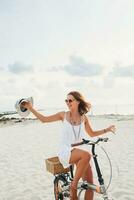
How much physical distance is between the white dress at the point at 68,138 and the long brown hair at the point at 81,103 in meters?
0.17

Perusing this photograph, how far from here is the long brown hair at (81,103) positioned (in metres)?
5.62

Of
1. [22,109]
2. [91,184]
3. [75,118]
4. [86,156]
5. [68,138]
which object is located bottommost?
[91,184]

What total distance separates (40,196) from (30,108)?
2.83 metres

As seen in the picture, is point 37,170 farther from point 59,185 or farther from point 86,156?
point 86,156

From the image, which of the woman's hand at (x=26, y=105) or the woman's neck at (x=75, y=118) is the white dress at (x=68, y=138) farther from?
the woman's hand at (x=26, y=105)

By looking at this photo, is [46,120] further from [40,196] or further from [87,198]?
[40,196]

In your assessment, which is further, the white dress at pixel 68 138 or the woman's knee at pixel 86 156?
the white dress at pixel 68 138

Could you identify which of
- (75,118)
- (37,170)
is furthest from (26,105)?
(37,170)

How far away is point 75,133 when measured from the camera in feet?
18.4

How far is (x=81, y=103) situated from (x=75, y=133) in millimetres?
414

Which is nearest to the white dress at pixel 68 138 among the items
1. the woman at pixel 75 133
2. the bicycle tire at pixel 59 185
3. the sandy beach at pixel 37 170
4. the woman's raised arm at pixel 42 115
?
the woman at pixel 75 133

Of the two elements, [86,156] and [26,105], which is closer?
[86,156]

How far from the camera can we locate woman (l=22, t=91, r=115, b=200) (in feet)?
17.4

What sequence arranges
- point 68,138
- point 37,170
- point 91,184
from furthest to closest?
point 37,170, point 68,138, point 91,184
